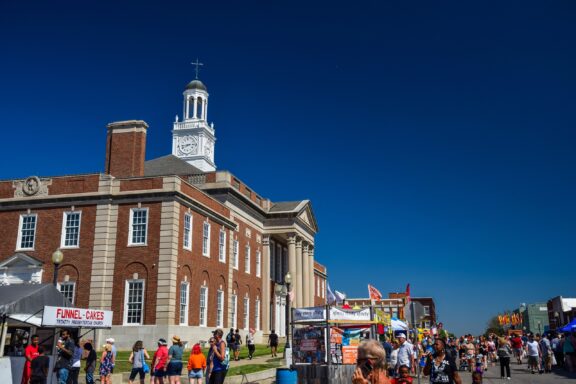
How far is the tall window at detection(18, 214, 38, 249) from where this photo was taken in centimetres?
3538

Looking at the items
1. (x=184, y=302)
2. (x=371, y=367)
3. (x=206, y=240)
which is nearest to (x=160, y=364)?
(x=371, y=367)

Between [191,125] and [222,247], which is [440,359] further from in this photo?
[191,125]

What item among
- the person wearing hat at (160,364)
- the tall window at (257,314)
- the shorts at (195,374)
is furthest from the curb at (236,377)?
the tall window at (257,314)

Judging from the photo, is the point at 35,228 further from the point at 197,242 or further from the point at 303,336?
the point at 303,336

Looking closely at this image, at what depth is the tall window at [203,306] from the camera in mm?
37250

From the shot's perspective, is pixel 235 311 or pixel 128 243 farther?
pixel 235 311

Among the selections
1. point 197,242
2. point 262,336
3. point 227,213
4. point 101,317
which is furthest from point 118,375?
point 262,336

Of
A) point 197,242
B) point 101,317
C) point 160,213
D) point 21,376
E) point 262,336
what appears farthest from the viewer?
point 262,336

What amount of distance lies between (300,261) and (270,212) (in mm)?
6302

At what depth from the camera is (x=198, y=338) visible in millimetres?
35531

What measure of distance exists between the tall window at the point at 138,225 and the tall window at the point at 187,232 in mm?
2496

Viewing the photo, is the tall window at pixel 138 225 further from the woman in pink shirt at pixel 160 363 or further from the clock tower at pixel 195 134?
the clock tower at pixel 195 134

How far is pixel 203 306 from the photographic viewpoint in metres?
37.6

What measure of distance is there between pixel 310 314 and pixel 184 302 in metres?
18.3
